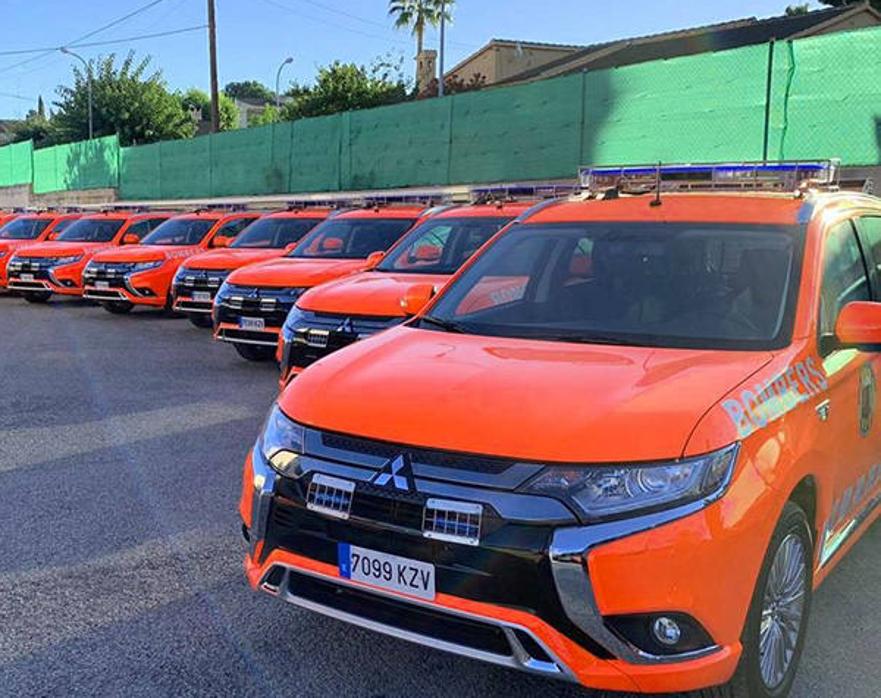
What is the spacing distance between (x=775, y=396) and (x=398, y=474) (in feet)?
4.20

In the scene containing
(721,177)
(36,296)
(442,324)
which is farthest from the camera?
(36,296)

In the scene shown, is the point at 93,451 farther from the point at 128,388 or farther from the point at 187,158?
the point at 187,158

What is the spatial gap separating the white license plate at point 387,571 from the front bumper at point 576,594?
29mm

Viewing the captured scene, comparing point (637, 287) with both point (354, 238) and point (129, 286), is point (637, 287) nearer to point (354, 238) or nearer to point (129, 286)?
point (354, 238)

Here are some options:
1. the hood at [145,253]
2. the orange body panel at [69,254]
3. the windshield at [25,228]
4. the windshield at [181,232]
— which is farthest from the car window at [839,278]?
the windshield at [25,228]

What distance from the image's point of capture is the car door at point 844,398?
132 inches

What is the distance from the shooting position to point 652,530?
2.48 m

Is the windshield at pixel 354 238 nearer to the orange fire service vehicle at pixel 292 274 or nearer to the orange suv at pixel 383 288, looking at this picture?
the orange fire service vehicle at pixel 292 274

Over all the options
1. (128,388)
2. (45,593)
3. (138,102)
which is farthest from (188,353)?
(138,102)

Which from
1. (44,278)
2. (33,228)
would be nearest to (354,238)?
(44,278)

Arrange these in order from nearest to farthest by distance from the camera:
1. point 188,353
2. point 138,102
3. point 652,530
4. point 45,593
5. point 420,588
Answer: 1. point 652,530
2. point 420,588
3. point 45,593
4. point 188,353
5. point 138,102

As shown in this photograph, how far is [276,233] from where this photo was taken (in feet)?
40.1

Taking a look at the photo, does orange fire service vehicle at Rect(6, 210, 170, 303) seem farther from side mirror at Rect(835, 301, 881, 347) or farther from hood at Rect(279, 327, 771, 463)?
side mirror at Rect(835, 301, 881, 347)

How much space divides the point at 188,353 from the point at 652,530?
8.74 m
